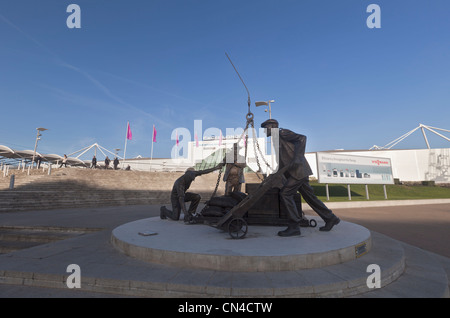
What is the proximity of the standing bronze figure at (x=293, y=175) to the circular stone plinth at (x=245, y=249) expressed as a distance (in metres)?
0.35

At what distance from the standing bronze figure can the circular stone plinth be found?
35 centimetres

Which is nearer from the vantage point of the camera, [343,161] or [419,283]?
[419,283]

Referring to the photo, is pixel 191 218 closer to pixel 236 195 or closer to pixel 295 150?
pixel 236 195

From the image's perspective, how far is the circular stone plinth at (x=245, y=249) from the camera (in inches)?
127

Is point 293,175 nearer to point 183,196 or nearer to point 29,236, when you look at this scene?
point 183,196

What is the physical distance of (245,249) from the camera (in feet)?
11.9

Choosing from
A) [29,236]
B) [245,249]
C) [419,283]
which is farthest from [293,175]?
[29,236]

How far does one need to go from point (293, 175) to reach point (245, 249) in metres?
1.98

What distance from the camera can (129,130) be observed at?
47781mm

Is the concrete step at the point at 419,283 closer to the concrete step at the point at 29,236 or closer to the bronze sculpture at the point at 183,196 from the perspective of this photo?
the bronze sculpture at the point at 183,196

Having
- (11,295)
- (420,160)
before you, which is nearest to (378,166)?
(11,295)

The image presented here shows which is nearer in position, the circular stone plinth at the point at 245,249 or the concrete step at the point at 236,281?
the concrete step at the point at 236,281

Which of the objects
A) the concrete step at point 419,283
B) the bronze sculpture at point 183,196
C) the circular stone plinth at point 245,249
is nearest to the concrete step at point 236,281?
the concrete step at point 419,283
